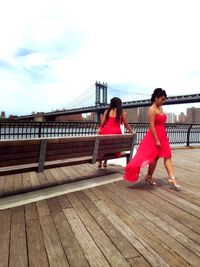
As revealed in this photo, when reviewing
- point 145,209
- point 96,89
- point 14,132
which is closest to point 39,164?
point 145,209

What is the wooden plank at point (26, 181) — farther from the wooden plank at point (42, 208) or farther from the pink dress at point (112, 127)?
the pink dress at point (112, 127)

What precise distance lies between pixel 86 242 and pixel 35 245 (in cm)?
46

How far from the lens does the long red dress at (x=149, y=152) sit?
4590 mm

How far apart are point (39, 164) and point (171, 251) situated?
2328 millimetres

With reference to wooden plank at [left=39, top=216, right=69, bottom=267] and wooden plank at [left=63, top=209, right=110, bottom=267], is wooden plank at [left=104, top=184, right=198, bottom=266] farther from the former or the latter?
wooden plank at [left=39, top=216, right=69, bottom=267]

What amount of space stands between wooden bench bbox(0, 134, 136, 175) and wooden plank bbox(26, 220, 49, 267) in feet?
3.38

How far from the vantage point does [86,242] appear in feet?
8.60

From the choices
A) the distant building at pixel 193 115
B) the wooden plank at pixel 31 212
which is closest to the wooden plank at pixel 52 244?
the wooden plank at pixel 31 212

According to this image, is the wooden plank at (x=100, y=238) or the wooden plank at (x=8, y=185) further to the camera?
the wooden plank at (x=8, y=185)

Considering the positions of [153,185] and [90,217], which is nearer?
[90,217]

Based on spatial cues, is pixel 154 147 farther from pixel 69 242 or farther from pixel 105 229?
pixel 69 242

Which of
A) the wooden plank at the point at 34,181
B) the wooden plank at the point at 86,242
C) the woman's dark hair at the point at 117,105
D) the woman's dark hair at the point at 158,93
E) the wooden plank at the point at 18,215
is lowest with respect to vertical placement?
the wooden plank at the point at 86,242

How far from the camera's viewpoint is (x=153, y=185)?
4.86 meters

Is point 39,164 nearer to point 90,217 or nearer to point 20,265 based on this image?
point 90,217
